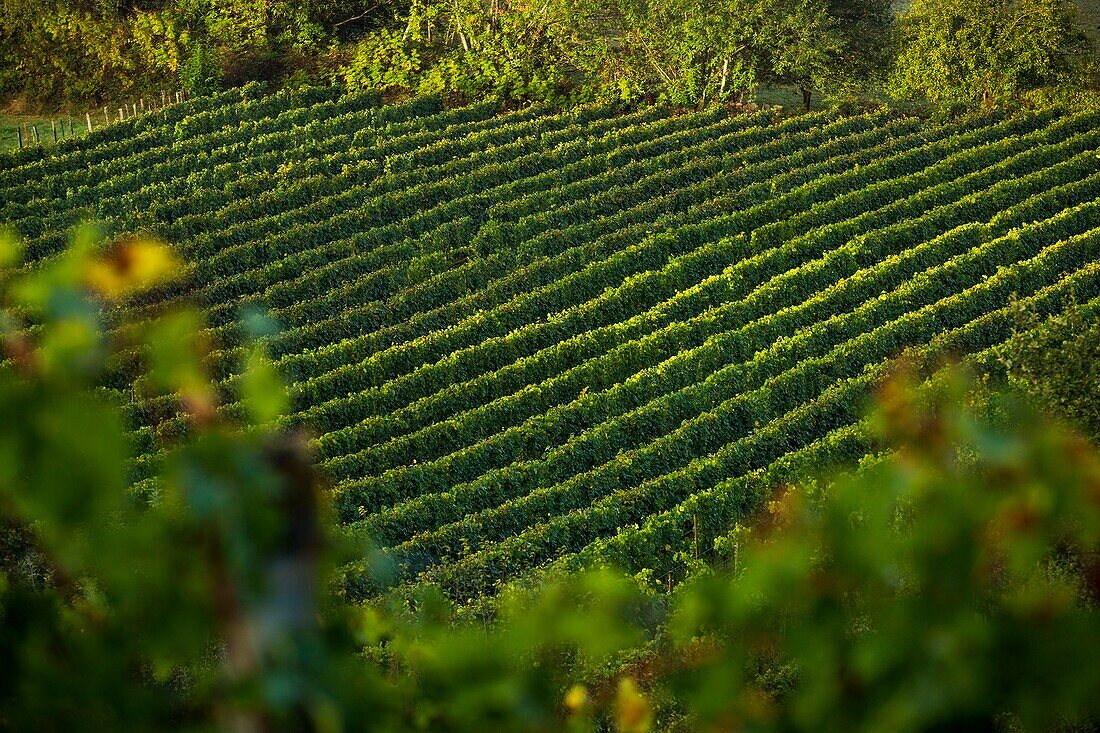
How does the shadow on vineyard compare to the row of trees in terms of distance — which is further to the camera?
the row of trees

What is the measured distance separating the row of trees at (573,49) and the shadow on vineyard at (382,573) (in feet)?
108

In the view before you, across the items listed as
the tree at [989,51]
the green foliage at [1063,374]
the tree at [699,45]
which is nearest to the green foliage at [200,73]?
the tree at [699,45]

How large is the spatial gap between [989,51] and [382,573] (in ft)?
114

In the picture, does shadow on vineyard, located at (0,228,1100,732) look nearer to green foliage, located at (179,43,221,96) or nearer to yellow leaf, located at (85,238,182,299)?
yellow leaf, located at (85,238,182,299)

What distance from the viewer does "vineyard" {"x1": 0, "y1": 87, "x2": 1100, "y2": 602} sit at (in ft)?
58.0

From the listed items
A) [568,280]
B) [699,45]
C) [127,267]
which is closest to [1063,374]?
[568,280]

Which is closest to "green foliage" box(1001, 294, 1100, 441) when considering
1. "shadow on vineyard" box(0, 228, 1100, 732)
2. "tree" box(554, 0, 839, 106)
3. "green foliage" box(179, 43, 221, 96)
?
"shadow on vineyard" box(0, 228, 1100, 732)

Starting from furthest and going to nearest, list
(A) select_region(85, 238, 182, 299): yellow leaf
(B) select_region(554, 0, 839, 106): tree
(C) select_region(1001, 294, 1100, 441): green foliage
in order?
→ (B) select_region(554, 0, 839, 106): tree < (C) select_region(1001, 294, 1100, 441): green foliage < (A) select_region(85, 238, 182, 299): yellow leaf

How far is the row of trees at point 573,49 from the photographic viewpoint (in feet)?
113

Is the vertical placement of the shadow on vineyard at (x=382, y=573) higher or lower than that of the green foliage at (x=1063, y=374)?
higher

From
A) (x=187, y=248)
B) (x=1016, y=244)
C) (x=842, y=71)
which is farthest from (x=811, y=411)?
(x=842, y=71)

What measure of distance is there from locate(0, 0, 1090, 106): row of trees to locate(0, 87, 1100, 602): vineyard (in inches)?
62.4

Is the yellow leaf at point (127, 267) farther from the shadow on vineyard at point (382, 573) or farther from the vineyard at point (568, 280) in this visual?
the vineyard at point (568, 280)

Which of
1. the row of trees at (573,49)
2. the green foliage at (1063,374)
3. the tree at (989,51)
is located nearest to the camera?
the green foliage at (1063,374)
